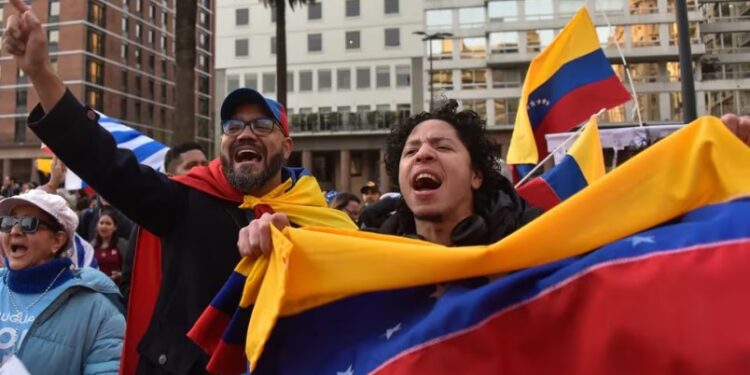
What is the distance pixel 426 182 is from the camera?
7.76 ft

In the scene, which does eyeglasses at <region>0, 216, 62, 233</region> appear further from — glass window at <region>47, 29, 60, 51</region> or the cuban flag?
glass window at <region>47, 29, 60, 51</region>

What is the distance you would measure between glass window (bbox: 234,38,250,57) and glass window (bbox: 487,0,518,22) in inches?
764

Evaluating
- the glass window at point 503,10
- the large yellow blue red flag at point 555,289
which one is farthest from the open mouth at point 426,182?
the glass window at point 503,10

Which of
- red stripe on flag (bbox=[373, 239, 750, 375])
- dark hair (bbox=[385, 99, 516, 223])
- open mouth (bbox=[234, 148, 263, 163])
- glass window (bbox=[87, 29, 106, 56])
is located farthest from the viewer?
glass window (bbox=[87, 29, 106, 56])

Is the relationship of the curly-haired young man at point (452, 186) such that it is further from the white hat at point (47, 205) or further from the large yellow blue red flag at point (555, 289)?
the white hat at point (47, 205)

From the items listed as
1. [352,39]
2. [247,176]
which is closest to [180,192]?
[247,176]

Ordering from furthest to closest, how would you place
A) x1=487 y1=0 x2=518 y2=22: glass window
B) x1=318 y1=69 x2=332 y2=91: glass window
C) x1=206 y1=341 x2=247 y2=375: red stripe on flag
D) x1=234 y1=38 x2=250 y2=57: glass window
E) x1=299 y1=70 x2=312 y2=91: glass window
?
x1=234 y1=38 x2=250 y2=57: glass window, x1=299 y1=70 x2=312 y2=91: glass window, x1=318 y1=69 x2=332 y2=91: glass window, x1=487 y1=0 x2=518 y2=22: glass window, x1=206 y1=341 x2=247 y2=375: red stripe on flag

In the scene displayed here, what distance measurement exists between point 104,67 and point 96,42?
2.41 metres

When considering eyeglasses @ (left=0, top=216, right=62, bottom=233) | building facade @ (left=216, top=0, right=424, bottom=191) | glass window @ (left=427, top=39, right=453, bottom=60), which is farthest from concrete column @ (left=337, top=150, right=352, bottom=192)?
eyeglasses @ (left=0, top=216, right=62, bottom=233)

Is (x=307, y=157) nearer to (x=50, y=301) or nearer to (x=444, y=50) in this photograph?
(x=444, y=50)

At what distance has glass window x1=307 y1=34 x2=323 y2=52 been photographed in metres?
51.3

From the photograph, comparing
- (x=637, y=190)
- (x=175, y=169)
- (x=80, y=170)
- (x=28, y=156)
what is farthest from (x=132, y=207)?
(x=28, y=156)

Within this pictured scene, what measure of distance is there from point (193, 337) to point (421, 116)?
123 centimetres

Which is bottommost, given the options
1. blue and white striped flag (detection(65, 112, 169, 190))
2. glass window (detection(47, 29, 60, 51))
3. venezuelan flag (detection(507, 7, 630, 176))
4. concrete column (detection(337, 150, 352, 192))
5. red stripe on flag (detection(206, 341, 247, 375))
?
red stripe on flag (detection(206, 341, 247, 375))
